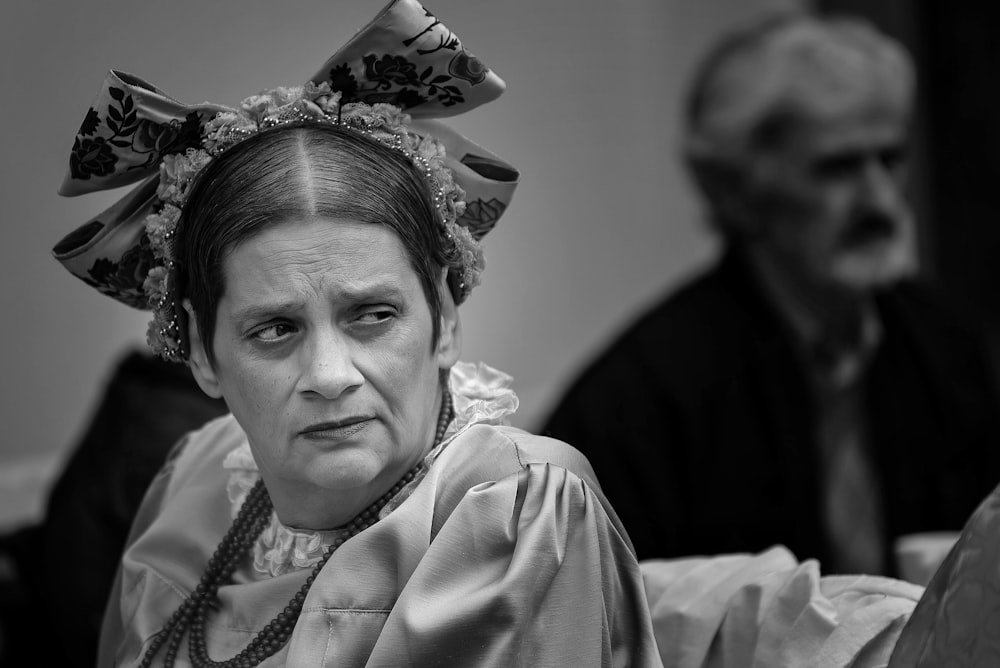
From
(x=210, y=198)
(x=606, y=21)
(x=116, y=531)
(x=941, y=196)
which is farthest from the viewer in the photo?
(x=941, y=196)

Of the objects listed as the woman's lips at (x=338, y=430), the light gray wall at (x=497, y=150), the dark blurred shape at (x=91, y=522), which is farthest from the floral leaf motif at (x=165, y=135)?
the dark blurred shape at (x=91, y=522)

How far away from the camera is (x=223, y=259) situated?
151 cm

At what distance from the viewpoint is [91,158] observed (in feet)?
5.18

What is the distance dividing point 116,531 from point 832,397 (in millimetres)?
1690

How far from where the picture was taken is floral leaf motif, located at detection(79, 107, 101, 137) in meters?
1.54

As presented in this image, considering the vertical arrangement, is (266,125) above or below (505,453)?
above

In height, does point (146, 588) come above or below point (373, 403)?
below

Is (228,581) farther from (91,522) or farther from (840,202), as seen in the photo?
(840,202)

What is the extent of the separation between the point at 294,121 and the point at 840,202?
2.08 metres

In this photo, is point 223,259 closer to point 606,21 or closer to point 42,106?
point 42,106

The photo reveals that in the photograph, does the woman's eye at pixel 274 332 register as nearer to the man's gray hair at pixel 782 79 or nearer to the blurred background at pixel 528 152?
the blurred background at pixel 528 152

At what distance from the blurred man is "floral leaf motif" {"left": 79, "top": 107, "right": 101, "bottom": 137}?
158 cm

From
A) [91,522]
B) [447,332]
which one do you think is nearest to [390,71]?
[447,332]

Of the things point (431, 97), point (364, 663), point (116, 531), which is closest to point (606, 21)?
point (116, 531)
